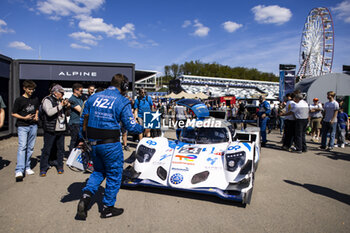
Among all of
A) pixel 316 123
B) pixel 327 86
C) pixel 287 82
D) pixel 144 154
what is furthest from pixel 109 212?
pixel 327 86

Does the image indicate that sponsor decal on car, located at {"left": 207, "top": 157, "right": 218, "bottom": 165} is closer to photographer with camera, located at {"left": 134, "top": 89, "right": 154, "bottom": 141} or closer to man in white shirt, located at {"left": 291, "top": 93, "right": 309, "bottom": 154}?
photographer with camera, located at {"left": 134, "top": 89, "right": 154, "bottom": 141}

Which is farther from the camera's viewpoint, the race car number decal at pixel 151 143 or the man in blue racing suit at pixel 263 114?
the man in blue racing suit at pixel 263 114

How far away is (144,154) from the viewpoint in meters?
3.91

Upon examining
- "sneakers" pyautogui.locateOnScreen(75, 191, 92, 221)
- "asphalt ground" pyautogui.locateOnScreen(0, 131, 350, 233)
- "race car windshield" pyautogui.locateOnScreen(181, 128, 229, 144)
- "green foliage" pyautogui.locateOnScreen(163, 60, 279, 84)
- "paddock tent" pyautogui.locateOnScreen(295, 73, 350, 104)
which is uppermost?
"green foliage" pyautogui.locateOnScreen(163, 60, 279, 84)

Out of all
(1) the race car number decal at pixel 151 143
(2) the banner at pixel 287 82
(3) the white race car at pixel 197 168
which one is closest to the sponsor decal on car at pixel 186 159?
(3) the white race car at pixel 197 168

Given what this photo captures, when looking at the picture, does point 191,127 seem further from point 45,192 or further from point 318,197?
point 45,192

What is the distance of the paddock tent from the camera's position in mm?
15273

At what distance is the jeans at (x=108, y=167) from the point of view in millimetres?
2671

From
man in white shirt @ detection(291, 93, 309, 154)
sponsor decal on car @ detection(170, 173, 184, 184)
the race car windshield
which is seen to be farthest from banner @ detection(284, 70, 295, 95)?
sponsor decal on car @ detection(170, 173, 184, 184)

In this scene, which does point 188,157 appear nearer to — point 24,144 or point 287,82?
point 24,144

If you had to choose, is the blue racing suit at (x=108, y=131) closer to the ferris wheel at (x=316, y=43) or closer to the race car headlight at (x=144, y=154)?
the race car headlight at (x=144, y=154)

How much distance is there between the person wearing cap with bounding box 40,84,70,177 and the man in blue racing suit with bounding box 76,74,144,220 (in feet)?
6.25

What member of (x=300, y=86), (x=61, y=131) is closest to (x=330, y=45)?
(x=300, y=86)

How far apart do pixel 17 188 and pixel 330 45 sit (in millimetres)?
35798
